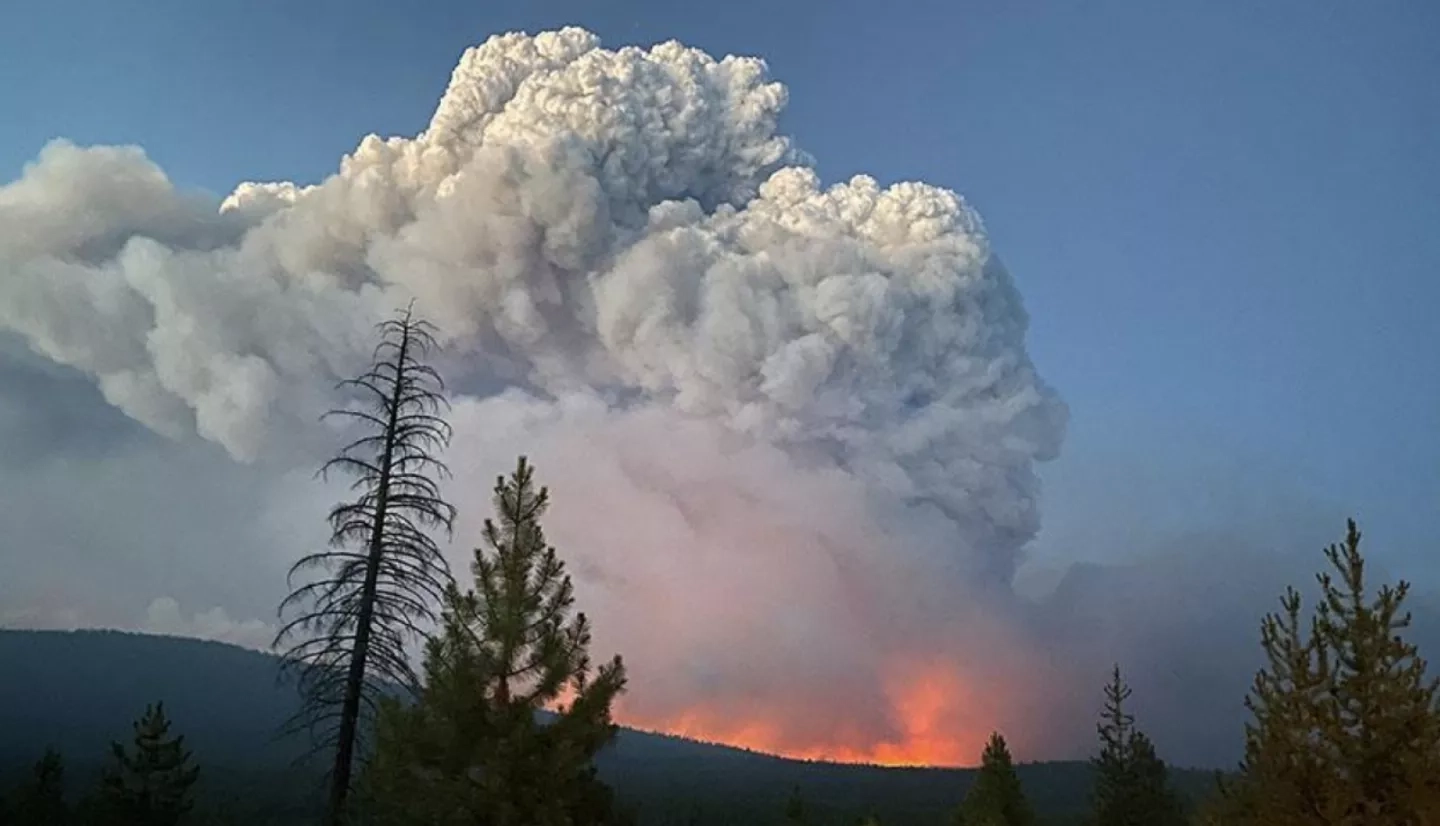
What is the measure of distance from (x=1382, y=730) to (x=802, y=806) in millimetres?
26313

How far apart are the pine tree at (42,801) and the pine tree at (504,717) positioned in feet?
72.7

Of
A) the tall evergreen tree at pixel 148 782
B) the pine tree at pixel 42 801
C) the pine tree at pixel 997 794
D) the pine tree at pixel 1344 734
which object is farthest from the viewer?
the pine tree at pixel 42 801

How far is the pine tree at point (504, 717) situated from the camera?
1562 cm

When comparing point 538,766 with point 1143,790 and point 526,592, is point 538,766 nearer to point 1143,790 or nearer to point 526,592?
point 526,592

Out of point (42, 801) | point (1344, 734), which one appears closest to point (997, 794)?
point (1344, 734)

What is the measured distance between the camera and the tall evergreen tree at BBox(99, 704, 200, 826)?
96.0 ft

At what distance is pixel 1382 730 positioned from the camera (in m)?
14.1

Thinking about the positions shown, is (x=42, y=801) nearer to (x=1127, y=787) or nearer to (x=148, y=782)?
(x=148, y=782)

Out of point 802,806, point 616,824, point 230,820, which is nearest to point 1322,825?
point 616,824

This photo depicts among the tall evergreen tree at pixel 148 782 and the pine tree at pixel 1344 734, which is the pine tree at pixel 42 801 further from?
the pine tree at pixel 1344 734

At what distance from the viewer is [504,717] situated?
16188 mm

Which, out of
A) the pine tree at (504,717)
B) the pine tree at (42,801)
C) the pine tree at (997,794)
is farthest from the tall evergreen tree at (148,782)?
the pine tree at (997,794)

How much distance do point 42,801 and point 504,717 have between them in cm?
2848

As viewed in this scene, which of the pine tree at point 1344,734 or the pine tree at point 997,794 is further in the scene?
the pine tree at point 997,794
